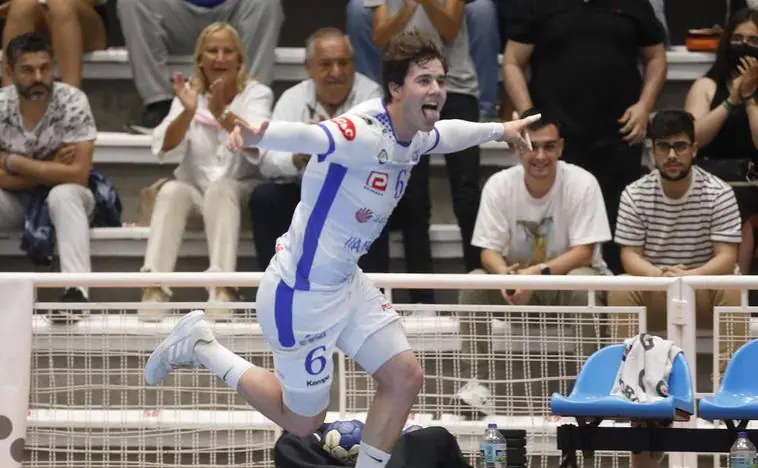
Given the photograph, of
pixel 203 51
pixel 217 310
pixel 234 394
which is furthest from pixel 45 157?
pixel 234 394

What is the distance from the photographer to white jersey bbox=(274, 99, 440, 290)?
16.2 feet

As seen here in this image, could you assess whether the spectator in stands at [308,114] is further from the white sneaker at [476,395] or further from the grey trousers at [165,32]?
the white sneaker at [476,395]

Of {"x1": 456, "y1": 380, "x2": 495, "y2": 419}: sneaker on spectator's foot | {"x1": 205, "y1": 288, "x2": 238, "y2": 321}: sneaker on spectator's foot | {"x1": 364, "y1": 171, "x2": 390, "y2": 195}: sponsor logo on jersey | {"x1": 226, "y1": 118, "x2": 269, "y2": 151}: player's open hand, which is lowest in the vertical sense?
{"x1": 456, "y1": 380, "x2": 495, "y2": 419}: sneaker on spectator's foot

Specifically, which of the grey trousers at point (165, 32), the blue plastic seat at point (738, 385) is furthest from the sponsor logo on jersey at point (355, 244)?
the grey trousers at point (165, 32)

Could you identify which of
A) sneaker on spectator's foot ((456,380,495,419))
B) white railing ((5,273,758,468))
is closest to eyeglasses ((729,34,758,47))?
white railing ((5,273,758,468))

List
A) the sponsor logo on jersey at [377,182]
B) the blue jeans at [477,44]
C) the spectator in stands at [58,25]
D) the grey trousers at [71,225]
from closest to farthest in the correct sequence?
the sponsor logo on jersey at [377,182] < the grey trousers at [71,225] < the blue jeans at [477,44] < the spectator in stands at [58,25]

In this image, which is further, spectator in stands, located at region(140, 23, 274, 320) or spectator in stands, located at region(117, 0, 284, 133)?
spectator in stands, located at region(117, 0, 284, 133)

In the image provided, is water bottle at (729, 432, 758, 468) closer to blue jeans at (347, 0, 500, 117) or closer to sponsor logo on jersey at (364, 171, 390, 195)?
sponsor logo on jersey at (364, 171, 390, 195)

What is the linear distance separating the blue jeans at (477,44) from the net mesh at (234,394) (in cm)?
189

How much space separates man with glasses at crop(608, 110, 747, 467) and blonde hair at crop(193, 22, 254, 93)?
6.15 ft

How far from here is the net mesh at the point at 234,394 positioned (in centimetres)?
586

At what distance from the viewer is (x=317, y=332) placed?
16.8 ft

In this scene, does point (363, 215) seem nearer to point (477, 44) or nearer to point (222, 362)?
point (222, 362)

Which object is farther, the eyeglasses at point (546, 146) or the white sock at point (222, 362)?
the eyeglasses at point (546, 146)
